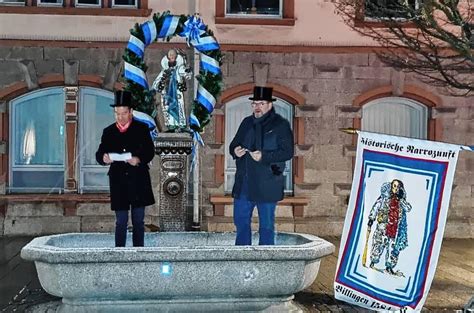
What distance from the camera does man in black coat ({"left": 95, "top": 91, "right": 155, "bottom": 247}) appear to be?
6535 mm

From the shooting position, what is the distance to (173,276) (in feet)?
19.1

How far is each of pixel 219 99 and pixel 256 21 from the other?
58.9 inches

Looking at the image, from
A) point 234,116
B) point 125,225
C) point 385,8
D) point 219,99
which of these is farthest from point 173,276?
point 234,116

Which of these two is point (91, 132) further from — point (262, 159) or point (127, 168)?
point (262, 159)

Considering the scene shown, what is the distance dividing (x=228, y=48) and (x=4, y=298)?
20.0 feet

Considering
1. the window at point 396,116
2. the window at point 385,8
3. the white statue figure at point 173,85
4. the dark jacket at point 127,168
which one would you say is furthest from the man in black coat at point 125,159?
the window at point 396,116

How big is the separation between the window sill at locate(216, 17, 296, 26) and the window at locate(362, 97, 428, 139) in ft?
6.78

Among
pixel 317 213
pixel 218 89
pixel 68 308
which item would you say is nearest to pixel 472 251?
pixel 317 213

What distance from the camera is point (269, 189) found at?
261 inches

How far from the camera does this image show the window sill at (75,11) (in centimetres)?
1137

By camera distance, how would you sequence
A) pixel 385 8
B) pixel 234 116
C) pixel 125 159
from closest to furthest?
pixel 125 159, pixel 385 8, pixel 234 116

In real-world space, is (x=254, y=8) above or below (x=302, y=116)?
above

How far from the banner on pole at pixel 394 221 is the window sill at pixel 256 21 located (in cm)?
601

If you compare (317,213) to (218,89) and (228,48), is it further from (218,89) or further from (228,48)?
(218,89)
